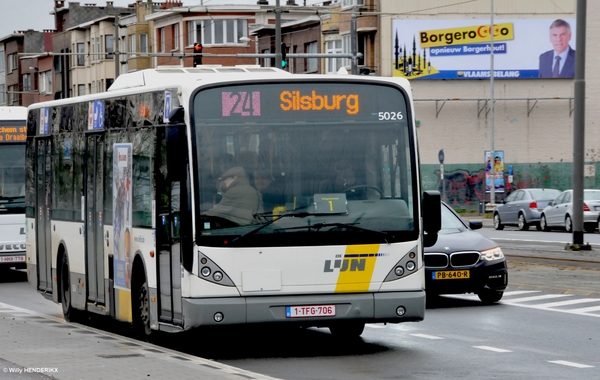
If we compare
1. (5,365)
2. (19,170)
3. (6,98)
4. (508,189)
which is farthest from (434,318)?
(6,98)

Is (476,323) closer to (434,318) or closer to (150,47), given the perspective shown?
(434,318)

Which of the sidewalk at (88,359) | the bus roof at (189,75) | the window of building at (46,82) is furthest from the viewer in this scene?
the window of building at (46,82)

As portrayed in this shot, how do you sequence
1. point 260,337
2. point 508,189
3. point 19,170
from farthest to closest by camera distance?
point 508,189
point 19,170
point 260,337

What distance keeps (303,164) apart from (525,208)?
32.5 metres

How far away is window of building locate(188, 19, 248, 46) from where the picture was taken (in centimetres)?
8225

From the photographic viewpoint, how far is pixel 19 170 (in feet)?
74.8

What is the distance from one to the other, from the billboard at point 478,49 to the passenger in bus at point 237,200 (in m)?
50.2

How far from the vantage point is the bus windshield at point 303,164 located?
1124 cm

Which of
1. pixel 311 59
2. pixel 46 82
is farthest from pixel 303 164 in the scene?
pixel 46 82

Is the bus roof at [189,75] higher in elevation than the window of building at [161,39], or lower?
lower

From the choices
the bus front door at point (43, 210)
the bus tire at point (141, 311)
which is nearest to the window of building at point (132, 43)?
the bus front door at point (43, 210)

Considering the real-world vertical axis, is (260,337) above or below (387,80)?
below

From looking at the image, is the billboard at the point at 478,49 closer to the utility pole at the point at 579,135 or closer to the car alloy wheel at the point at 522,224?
the car alloy wheel at the point at 522,224

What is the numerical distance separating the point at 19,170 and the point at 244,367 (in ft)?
41.9
